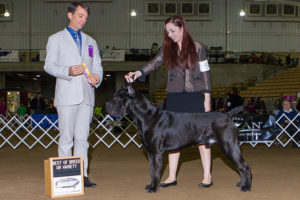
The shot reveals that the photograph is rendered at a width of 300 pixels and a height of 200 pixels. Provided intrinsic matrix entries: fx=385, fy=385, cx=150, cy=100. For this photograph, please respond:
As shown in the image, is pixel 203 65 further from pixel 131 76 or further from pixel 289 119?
pixel 289 119

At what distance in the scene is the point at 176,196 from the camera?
9.53ft

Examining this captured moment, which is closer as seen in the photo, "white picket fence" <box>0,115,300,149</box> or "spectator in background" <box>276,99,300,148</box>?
"white picket fence" <box>0,115,300,149</box>

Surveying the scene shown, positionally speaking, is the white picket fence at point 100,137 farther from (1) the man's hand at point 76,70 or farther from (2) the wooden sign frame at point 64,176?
(1) the man's hand at point 76,70

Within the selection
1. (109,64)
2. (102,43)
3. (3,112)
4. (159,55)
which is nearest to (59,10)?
(102,43)

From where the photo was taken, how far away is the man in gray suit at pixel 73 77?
118 inches

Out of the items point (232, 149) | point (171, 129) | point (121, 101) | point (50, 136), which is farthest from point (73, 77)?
point (50, 136)

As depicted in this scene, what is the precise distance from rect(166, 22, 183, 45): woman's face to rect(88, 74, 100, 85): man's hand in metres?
0.68

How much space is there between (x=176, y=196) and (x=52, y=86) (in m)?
22.2

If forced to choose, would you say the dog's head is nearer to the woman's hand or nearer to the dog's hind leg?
the woman's hand

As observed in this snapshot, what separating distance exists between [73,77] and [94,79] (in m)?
0.18

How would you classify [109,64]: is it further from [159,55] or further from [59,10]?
[159,55]

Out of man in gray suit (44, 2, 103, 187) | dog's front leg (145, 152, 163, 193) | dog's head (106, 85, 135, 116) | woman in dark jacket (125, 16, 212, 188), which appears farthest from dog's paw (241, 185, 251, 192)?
man in gray suit (44, 2, 103, 187)

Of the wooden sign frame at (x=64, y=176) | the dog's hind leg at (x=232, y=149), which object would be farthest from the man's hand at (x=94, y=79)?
the dog's hind leg at (x=232, y=149)

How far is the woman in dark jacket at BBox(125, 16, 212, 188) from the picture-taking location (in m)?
3.13
